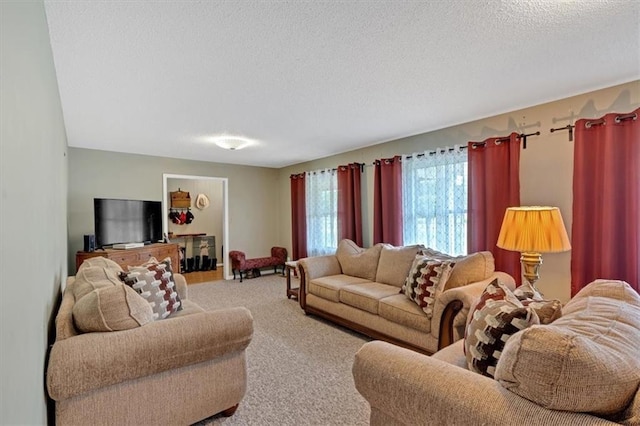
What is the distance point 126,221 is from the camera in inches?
191

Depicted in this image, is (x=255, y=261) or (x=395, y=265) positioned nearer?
(x=395, y=265)

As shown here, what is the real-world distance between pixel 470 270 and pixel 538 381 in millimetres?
2077

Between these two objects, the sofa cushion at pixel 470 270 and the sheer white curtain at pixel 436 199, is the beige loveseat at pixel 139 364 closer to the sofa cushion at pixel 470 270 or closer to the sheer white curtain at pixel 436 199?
the sofa cushion at pixel 470 270

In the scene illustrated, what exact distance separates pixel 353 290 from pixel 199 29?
8.83ft

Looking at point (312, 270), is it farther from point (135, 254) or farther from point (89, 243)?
point (89, 243)

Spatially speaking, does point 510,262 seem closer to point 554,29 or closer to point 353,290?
point 353,290

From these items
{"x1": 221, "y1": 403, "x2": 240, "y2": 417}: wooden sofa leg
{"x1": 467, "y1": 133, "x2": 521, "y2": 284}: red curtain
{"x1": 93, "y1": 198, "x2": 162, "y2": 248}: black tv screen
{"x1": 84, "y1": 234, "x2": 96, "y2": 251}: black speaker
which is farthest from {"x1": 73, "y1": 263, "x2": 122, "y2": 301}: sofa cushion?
{"x1": 467, "y1": 133, "x2": 521, "y2": 284}: red curtain

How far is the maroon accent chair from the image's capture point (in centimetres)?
590

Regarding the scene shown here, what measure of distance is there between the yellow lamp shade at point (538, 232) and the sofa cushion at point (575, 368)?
1.50 metres

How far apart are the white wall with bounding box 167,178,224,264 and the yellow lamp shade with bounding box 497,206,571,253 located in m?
6.87

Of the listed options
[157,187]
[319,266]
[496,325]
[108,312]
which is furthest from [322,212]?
[496,325]

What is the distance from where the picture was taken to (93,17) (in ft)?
5.46

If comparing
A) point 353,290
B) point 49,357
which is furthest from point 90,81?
point 353,290

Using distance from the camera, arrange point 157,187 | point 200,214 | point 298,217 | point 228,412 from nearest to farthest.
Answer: point 228,412, point 157,187, point 298,217, point 200,214
